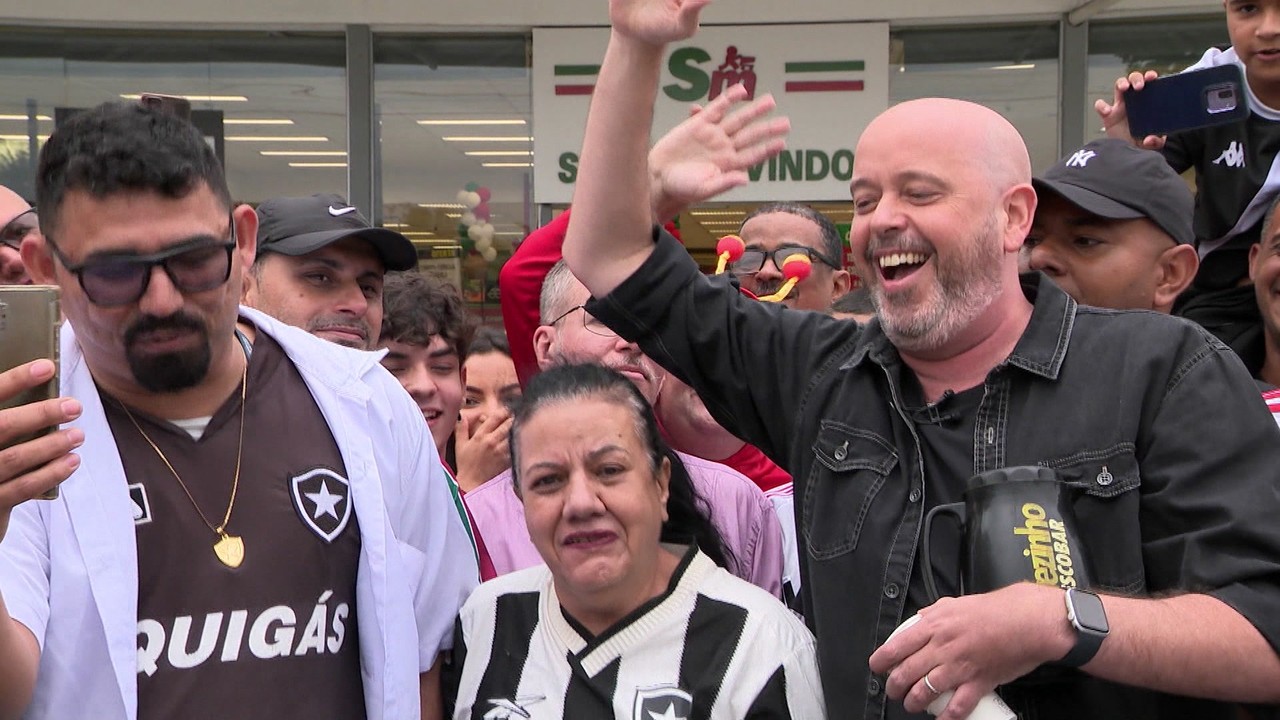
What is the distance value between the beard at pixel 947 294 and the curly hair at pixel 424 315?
74.3 inches

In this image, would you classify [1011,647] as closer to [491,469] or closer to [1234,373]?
[1234,373]

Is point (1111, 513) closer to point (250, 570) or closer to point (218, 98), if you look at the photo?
point (250, 570)

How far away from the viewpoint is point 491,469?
4.07 metres

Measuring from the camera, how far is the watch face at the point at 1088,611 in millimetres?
2004

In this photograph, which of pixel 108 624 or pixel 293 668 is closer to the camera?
pixel 108 624

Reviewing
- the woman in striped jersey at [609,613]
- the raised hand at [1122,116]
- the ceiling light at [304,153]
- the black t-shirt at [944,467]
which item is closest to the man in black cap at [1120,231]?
the raised hand at [1122,116]

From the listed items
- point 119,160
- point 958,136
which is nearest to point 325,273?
point 119,160

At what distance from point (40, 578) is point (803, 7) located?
7857 mm

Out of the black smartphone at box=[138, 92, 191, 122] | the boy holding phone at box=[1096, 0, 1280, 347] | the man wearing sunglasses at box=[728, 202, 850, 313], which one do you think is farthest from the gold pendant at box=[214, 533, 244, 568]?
the man wearing sunglasses at box=[728, 202, 850, 313]

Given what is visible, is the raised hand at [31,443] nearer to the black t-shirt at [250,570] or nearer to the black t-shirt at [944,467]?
the black t-shirt at [250,570]

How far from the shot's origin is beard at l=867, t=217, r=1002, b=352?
240cm

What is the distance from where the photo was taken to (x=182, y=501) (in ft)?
7.82

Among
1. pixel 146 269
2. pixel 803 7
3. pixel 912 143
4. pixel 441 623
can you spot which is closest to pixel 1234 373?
pixel 912 143

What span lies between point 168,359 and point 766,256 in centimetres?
283
